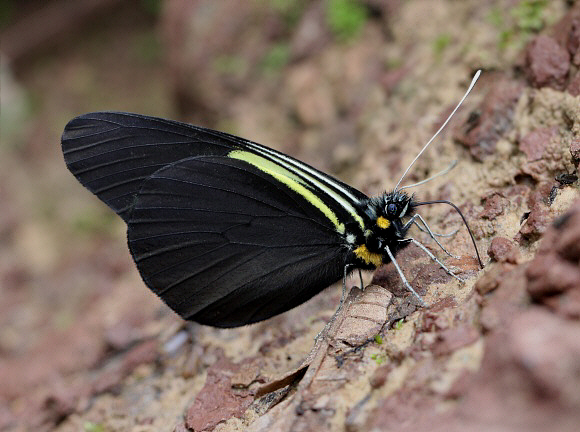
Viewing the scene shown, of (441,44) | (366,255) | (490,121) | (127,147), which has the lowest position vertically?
(366,255)

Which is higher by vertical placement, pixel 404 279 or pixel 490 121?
pixel 490 121

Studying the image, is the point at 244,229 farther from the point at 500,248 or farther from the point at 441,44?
the point at 441,44

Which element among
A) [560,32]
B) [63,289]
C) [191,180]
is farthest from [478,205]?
[63,289]

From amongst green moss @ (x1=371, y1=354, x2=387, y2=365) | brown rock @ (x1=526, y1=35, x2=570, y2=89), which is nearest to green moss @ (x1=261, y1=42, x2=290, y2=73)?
brown rock @ (x1=526, y1=35, x2=570, y2=89)

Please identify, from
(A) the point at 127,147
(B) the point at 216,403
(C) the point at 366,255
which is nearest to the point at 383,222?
(C) the point at 366,255

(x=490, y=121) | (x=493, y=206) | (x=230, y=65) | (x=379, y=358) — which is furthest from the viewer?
(x=230, y=65)

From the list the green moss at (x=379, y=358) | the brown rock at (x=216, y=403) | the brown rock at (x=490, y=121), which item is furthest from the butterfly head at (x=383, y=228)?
the brown rock at (x=216, y=403)

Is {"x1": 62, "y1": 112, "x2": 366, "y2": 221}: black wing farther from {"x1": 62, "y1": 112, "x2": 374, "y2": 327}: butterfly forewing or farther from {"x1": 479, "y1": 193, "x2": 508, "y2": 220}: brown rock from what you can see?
{"x1": 479, "y1": 193, "x2": 508, "y2": 220}: brown rock
